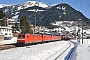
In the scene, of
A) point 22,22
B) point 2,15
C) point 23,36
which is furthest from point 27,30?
point 23,36

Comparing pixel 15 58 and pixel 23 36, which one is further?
pixel 23 36

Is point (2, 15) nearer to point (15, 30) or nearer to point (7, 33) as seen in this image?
point (7, 33)

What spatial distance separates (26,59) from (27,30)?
332 ft

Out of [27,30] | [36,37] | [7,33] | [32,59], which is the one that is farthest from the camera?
[27,30]

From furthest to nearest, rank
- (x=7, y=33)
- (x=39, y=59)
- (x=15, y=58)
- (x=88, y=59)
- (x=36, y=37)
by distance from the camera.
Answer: (x=7, y=33)
(x=36, y=37)
(x=39, y=59)
(x=15, y=58)
(x=88, y=59)

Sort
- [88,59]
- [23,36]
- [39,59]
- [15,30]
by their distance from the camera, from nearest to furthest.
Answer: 1. [88,59]
2. [39,59]
3. [23,36]
4. [15,30]

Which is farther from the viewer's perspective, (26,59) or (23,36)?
(23,36)

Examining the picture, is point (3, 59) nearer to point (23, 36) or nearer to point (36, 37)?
point (23, 36)

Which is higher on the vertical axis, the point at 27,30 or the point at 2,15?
the point at 2,15

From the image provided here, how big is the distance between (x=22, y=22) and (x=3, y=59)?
10512 cm

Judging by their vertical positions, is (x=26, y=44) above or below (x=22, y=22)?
below

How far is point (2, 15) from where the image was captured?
113375 mm

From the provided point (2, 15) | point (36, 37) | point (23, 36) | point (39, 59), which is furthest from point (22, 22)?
point (39, 59)

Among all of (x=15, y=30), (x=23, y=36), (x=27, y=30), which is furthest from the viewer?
(x=15, y=30)
